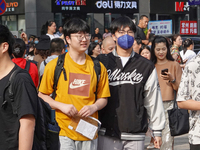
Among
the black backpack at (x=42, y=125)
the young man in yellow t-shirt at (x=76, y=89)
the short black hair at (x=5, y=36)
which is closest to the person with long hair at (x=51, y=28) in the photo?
the young man in yellow t-shirt at (x=76, y=89)

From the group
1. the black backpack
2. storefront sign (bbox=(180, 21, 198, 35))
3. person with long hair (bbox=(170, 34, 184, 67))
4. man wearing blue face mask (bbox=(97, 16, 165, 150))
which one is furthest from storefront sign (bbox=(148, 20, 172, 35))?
the black backpack

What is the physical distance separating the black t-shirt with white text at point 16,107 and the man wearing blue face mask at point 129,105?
1.43 metres

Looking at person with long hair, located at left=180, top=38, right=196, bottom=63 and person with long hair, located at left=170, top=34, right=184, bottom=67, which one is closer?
person with long hair, located at left=170, top=34, right=184, bottom=67

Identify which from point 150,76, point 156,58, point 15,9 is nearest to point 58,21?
point 15,9

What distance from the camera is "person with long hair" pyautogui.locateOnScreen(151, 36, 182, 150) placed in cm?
617

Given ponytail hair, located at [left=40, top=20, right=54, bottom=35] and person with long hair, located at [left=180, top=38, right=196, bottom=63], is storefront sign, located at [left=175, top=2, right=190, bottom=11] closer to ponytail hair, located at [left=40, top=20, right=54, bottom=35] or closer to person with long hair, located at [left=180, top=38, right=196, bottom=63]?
person with long hair, located at [left=180, top=38, right=196, bottom=63]

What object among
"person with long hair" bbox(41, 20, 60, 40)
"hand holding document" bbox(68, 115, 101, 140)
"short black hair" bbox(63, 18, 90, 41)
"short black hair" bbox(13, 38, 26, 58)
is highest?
"person with long hair" bbox(41, 20, 60, 40)

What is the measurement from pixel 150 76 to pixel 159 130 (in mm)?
563

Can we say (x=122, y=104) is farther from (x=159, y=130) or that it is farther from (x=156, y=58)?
(x=156, y=58)

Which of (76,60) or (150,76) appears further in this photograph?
(150,76)

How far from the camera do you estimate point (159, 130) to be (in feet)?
13.5

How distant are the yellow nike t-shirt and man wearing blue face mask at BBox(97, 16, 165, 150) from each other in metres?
0.29

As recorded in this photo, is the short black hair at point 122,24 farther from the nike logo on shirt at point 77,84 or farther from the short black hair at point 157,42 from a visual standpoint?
the short black hair at point 157,42

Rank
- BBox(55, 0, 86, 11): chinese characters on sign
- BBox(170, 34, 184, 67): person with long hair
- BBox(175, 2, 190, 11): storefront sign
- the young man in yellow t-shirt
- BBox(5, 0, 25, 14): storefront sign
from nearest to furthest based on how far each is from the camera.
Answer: the young man in yellow t-shirt, BBox(170, 34, 184, 67): person with long hair, BBox(55, 0, 86, 11): chinese characters on sign, BBox(5, 0, 25, 14): storefront sign, BBox(175, 2, 190, 11): storefront sign
